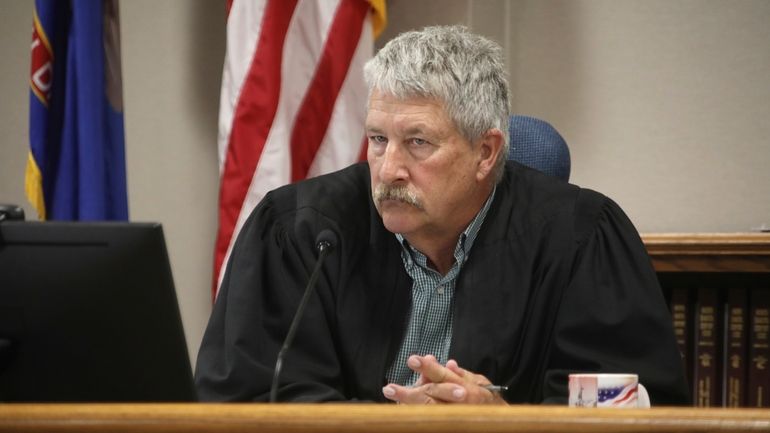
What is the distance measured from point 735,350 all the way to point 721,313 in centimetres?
11

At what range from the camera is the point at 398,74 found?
67.8 inches

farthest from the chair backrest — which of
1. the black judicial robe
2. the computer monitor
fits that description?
the computer monitor

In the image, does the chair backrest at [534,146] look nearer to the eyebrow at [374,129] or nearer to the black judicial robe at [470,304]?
the black judicial robe at [470,304]

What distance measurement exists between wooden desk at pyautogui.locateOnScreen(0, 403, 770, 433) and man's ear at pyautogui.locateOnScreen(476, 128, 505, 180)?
3.42ft

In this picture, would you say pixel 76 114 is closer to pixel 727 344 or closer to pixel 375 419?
pixel 727 344

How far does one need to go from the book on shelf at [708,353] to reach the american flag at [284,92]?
1104 millimetres

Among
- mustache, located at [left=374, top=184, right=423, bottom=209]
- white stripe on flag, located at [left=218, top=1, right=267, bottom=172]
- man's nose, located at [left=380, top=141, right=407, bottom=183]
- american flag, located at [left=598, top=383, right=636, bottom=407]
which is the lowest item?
american flag, located at [left=598, top=383, right=636, bottom=407]

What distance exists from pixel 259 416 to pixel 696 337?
6.55ft

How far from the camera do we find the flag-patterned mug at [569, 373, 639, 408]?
1258mm

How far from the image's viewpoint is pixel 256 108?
107 inches

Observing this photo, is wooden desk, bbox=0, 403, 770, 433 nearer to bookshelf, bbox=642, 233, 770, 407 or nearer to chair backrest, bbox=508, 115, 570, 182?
chair backrest, bbox=508, 115, 570, 182

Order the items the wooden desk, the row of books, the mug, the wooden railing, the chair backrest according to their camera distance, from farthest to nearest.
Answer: the row of books, the wooden railing, the chair backrest, the mug, the wooden desk

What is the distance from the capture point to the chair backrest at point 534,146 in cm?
207

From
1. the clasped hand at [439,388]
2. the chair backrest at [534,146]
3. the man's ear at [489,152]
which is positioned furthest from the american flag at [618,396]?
the chair backrest at [534,146]
